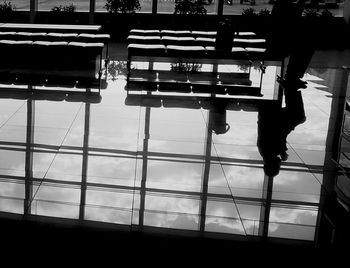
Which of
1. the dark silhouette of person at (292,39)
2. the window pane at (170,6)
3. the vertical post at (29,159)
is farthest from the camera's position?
the window pane at (170,6)

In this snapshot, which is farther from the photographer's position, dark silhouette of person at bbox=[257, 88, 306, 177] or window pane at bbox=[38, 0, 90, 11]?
window pane at bbox=[38, 0, 90, 11]

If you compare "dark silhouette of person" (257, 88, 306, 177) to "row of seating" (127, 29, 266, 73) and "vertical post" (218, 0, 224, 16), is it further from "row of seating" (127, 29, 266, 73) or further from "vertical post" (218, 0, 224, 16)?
"vertical post" (218, 0, 224, 16)

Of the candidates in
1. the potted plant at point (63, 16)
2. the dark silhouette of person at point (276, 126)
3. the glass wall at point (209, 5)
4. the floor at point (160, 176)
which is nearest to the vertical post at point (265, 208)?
the floor at point (160, 176)

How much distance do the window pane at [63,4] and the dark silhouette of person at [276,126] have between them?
8.56m

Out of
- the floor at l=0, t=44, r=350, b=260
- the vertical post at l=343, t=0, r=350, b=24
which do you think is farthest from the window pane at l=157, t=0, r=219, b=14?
the floor at l=0, t=44, r=350, b=260

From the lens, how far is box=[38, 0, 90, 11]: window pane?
1505 cm

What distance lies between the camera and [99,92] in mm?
7734

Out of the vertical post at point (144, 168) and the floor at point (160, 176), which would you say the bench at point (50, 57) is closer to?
the floor at point (160, 176)

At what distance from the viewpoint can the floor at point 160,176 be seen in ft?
11.3

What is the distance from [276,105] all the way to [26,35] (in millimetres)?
5021

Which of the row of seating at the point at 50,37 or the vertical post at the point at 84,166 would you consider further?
the row of seating at the point at 50,37

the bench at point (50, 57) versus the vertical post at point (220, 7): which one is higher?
the vertical post at point (220, 7)

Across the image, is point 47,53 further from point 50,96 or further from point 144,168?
point 144,168

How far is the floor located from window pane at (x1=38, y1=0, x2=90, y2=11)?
320 inches
